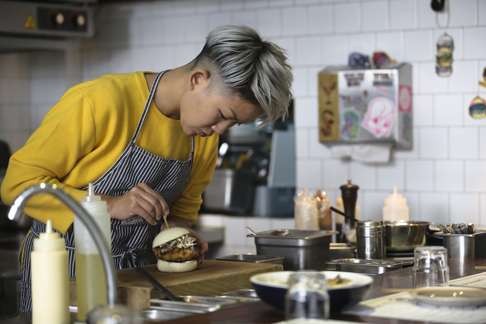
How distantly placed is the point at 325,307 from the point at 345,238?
7.14 feet

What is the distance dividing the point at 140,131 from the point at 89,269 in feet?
3.22

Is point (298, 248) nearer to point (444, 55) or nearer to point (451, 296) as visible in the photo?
point (451, 296)

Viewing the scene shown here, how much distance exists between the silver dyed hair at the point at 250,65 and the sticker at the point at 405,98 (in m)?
2.52

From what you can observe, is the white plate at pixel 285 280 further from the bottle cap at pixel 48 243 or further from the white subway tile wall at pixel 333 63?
the white subway tile wall at pixel 333 63

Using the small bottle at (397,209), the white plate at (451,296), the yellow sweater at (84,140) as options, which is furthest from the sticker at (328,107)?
the white plate at (451,296)

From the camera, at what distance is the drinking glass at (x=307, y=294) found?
2.34 meters

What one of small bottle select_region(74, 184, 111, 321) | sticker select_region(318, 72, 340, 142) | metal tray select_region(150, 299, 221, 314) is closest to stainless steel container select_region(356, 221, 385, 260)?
metal tray select_region(150, 299, 221, 314)

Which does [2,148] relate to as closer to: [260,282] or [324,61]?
[324,61]

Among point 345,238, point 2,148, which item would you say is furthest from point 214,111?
point 2,148

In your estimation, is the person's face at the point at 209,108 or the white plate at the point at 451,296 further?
the person's face at the point at 209,108

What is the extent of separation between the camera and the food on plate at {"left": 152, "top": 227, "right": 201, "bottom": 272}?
10.5 ft

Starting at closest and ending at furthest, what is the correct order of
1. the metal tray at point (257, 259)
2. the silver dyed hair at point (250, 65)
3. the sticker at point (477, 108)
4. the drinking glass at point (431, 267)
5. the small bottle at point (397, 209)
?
the silver dyed hair at point (250, 65), the drinking glass at point (431, 267), the metal tray at point (257, 259), the small bottle at point (397, 209), the sticker at point (477, 108)

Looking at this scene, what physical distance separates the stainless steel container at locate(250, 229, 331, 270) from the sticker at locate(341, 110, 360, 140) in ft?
6.64

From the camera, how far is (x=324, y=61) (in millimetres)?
6000
